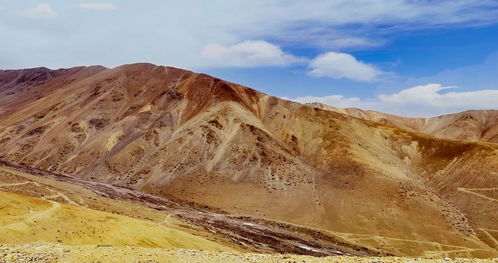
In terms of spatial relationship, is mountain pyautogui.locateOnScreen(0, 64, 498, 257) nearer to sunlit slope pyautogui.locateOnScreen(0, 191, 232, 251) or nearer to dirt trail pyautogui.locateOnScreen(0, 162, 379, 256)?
dirt trail pyautogui.locateOnScreen(0, 162, 379, 256)

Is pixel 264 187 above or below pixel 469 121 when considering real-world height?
below

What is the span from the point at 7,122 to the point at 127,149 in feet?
173

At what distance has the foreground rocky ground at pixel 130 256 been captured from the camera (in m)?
18.2

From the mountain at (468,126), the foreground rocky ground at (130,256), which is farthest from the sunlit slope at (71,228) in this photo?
the mountain at (468,126)

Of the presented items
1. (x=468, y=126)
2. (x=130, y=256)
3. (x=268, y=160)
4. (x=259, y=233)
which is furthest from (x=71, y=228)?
(x=468, y=126)

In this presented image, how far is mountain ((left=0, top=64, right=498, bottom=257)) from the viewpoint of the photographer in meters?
80.9

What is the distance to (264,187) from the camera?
9231cm

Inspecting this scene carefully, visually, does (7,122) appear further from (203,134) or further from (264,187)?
(264,187)

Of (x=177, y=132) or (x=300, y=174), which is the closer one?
(x=300, y=174)

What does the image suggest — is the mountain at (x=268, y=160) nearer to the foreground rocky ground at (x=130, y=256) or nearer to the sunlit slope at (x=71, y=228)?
the sunlit slope at (x=71, y=228)

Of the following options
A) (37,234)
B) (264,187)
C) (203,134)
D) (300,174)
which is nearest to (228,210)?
(264,187)

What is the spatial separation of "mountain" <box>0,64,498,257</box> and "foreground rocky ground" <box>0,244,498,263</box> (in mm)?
42495

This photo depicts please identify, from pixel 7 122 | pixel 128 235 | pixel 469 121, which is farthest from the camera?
pixel 469 121

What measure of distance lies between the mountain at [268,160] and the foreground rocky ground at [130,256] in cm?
4250
